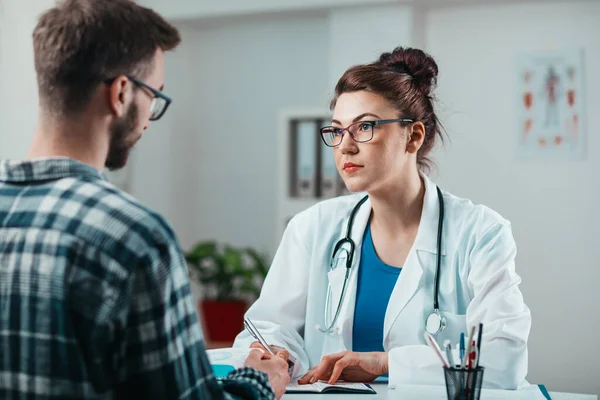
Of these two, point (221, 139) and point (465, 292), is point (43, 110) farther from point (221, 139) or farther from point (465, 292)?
point (221, 139)

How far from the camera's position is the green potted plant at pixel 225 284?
4289 millimetres

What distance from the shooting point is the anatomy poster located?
385 cm

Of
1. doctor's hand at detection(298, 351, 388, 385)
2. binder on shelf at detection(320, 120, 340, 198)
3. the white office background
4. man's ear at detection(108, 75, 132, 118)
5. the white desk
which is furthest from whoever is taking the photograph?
binder on shelf at detection(320, 120, 340, 198)

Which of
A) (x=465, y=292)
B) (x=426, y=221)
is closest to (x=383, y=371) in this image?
(x=465, y=292)

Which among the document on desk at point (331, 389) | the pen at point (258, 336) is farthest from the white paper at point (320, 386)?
the pen at point (258, 336)

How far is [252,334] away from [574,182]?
8.57 ft

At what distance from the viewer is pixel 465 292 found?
6.08 feet

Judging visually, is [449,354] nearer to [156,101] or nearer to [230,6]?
[156,101]

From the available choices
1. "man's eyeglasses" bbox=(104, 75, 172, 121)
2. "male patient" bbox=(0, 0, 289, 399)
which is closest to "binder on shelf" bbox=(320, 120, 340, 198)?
"man's eyeglasses" bbox=(104, 75, 172, 121)

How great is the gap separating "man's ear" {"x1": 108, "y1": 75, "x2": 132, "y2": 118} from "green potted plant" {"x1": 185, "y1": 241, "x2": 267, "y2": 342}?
3228mm

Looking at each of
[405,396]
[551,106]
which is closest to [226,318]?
[551,106]

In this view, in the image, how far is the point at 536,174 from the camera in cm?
392

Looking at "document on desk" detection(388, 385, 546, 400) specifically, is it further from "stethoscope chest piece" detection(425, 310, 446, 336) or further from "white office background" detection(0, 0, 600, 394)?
"white office background" detection(0, 0, 600, 394)

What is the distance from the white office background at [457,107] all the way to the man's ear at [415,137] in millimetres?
1483
